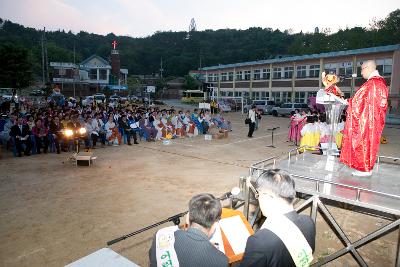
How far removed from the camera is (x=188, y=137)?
16.4 metres

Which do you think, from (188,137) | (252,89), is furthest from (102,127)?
(252,89)

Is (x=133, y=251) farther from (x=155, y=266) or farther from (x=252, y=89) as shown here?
(x=252, y=89)

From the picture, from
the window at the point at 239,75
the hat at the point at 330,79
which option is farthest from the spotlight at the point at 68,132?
the window at the point at 239,75

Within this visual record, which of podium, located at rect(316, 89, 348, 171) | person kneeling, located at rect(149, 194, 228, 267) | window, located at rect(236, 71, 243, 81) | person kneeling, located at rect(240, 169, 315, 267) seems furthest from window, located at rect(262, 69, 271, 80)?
person kneeling, located at rect(149, 194, 228, 267)

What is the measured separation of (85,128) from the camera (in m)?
12.4

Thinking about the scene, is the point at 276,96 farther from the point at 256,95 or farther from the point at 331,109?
the point at 331,109

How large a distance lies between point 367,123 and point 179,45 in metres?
112

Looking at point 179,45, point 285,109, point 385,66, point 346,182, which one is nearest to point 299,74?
point 285,109

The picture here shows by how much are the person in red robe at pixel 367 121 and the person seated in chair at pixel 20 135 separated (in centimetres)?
1091

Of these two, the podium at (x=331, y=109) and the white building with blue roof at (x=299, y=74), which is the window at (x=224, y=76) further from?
the podium at (x=331, y=109)

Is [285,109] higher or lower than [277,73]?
lower

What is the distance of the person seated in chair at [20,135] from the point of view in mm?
10750

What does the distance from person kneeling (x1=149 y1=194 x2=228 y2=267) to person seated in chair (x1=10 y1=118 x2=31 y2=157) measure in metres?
10.5

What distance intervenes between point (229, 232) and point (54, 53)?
3303 inches
